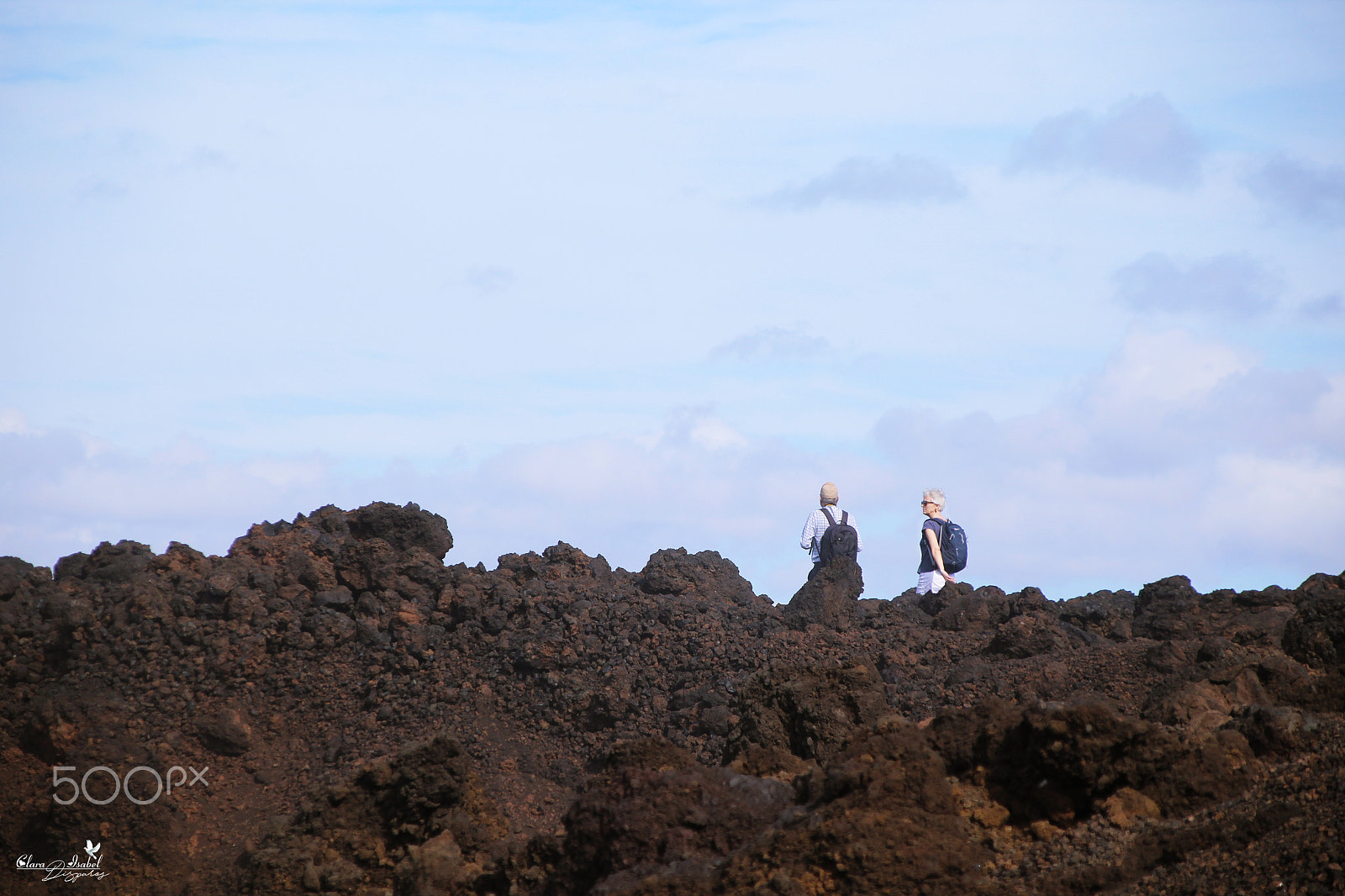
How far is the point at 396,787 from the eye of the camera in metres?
8.38

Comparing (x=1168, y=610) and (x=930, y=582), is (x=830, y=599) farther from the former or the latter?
(x=1168, y=610)

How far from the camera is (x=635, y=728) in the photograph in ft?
39.7

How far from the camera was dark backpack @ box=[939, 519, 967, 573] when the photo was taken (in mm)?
15938

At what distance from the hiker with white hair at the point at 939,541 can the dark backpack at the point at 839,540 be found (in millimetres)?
1043

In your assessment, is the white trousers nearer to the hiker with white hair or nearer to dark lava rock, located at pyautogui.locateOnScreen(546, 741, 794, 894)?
the hiker with white hair

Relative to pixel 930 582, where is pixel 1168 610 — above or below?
below

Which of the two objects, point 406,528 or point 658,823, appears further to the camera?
point 406,528

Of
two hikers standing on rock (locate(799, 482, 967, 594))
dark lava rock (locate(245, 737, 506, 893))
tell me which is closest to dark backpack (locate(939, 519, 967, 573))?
two hikers standing on rock (locate(799, 482, 967, 594))

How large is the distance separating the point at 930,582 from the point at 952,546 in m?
0.59

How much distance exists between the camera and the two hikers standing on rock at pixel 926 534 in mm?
15742

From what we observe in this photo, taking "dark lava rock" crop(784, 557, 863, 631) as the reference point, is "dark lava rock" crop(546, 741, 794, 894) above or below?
below

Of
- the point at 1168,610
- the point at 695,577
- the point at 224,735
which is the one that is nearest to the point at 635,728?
the point at 695,577

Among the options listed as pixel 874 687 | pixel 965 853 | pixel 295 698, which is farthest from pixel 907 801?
pixel 295 698

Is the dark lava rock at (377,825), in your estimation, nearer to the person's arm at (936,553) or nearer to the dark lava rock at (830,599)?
the dark lava rock at (830,599)
